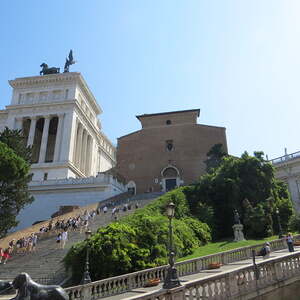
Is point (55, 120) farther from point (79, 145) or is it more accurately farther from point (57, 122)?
point (79, 145)

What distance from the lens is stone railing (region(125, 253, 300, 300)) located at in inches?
295

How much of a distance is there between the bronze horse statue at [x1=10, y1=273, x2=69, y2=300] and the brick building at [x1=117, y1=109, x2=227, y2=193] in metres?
35.1

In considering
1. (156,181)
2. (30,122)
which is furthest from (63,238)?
(30,122)

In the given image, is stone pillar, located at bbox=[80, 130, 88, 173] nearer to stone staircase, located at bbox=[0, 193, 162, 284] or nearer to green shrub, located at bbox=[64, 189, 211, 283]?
stone staircase, located at bbox=[0, 193, 162, 284]

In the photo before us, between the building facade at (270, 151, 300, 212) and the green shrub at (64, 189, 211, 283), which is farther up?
the building facade at (270, 151, 300, 212)

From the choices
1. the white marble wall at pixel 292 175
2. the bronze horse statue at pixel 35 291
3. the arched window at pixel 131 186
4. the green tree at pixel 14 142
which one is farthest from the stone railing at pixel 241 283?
the arched window at pixel 131 186

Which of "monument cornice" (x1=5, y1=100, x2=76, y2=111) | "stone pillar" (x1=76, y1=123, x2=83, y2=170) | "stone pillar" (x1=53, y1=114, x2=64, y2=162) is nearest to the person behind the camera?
"stone pillar" (x1=53, y1=114, x2=64, y2=162)

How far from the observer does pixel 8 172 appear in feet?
70.2

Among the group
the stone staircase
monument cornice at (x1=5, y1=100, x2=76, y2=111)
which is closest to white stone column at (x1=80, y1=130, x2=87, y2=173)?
monument cornice at (x1=5, y1=100, x2=76, y2=111)

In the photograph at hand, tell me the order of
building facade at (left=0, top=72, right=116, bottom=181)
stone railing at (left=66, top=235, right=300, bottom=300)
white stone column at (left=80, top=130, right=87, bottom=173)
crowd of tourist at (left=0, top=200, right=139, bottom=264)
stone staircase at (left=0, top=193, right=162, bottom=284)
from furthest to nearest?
white stone column at (left=80, top=130, right=87, bottom=173) → building facade at (left=0, top=72, right=116, bottom=181) → crowd of tourist at (left=0, top=200, right=139, bottom=264) → stone staircase at (left=0, top=193, right=162, bottom=284) → stone railing at (left=66, top=235, right=300, bottom=300)

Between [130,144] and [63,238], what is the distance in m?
26.9

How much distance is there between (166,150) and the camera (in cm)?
4372

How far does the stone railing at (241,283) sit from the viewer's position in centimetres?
750

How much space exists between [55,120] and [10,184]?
31.6 meters
